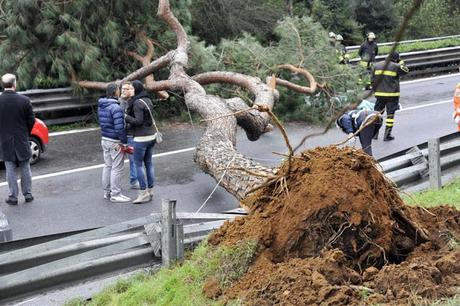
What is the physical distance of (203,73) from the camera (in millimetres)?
13586

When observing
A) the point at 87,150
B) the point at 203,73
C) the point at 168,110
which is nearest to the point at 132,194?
the point at 87,150

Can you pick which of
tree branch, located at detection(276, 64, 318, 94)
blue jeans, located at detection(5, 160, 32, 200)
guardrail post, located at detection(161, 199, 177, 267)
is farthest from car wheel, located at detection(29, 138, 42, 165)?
guardrail post, located at detection(161, 199, 177, 267)

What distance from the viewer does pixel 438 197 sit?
727 cm

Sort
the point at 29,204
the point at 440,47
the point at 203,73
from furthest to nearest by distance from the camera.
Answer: the point at 440,47, the point at 203,73, the point at 29,204

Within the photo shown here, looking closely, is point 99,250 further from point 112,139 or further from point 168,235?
point 112,139

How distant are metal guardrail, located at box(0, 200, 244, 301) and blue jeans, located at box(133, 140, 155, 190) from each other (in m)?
3.73

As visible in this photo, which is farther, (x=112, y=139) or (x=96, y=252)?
(x=112, y=139)

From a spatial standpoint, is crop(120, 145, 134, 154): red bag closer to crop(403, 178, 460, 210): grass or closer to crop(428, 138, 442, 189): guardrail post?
crop(403, 178, 460, 210): grass

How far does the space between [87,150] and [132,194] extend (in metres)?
2.88

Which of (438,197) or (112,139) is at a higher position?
(112,139)

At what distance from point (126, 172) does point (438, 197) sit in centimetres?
556

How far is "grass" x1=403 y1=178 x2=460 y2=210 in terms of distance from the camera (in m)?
6.91

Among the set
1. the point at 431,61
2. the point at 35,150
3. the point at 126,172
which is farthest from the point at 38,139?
the point at 431,61

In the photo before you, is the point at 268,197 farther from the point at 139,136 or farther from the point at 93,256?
the point at 139,136
